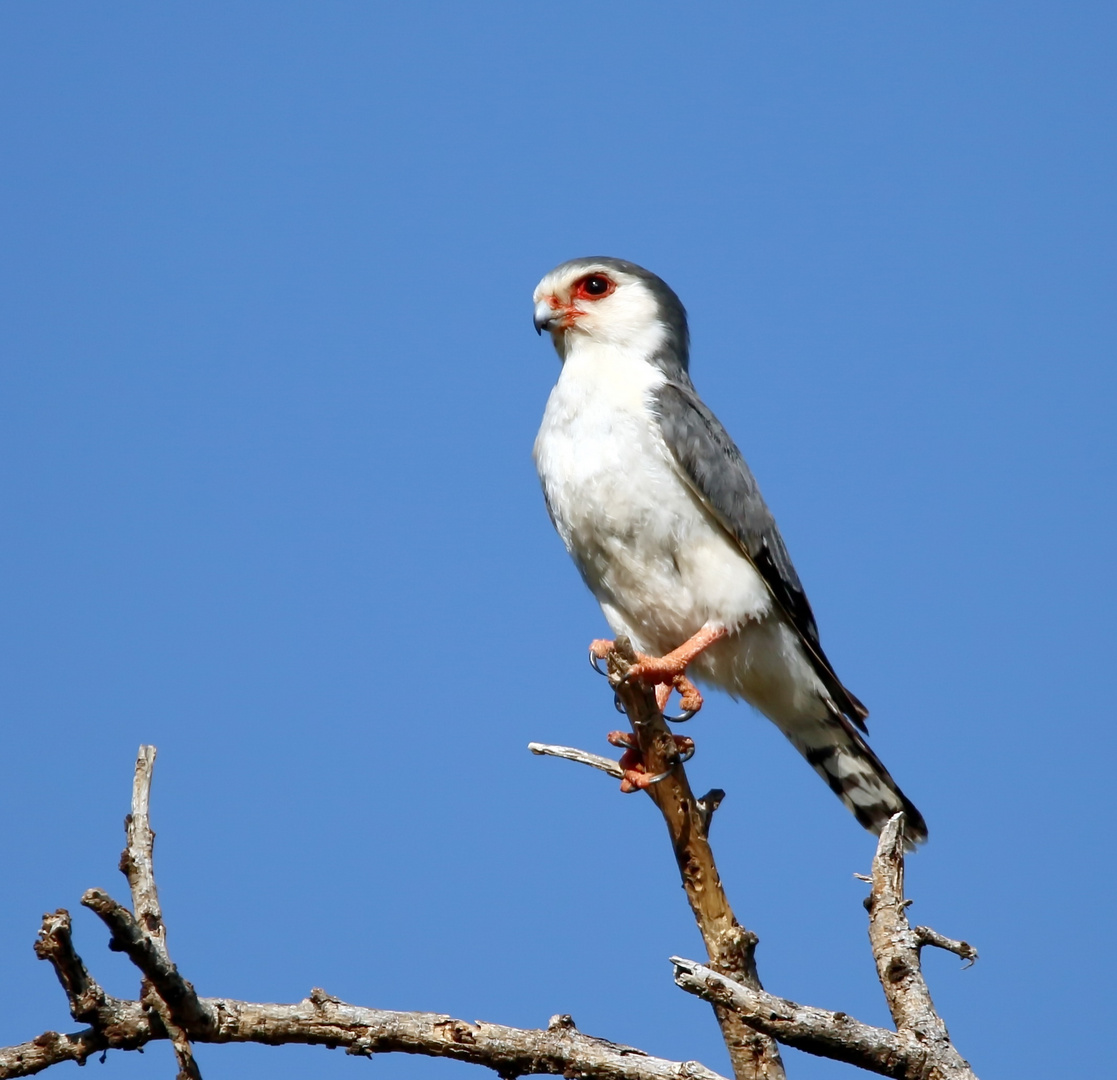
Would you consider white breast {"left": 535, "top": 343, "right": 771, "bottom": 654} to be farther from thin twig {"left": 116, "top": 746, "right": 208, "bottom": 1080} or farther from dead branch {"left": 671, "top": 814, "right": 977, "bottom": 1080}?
thin twig {"left": 116, "top": 746, "right": 208, "bottom": 1080}

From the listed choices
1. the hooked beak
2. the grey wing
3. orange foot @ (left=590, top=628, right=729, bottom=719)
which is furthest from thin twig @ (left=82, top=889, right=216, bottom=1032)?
the hooked beak

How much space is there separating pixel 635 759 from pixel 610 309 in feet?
7.47

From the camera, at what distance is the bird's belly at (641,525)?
515 cm

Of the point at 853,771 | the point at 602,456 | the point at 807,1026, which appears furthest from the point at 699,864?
the point at 602,456

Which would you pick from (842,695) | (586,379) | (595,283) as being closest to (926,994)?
(842,695)

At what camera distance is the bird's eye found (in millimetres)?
5855

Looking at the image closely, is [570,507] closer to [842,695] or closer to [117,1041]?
[842,695]

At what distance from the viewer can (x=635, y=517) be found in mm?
5148

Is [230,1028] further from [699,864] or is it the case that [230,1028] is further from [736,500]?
[736,500]

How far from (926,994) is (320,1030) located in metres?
1.88

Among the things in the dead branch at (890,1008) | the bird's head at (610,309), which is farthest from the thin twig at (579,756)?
the bird's head at (610,309)

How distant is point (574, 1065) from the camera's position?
356 centimetres

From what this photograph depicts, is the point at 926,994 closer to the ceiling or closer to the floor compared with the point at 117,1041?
closer to the ceiling

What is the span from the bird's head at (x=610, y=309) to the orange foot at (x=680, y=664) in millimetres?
1300
